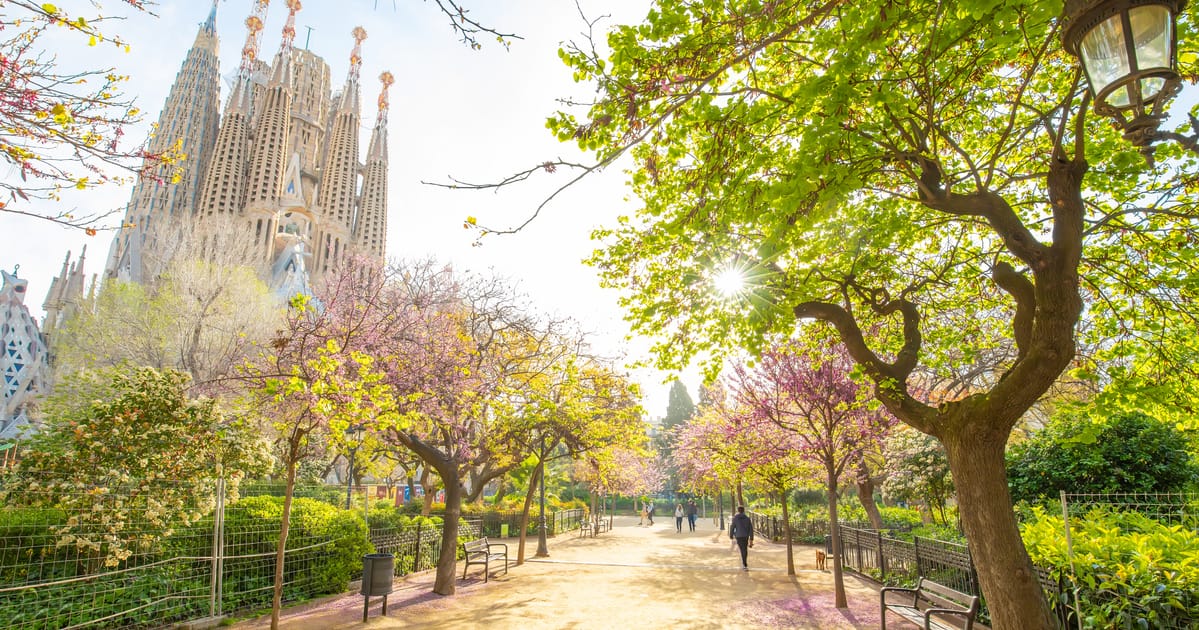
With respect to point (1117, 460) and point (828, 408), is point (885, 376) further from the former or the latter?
point (1117, 460)

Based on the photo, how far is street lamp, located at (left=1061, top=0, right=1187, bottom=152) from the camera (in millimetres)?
2703

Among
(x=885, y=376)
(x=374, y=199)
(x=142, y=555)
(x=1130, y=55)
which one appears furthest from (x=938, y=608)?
(x=374, y=199)

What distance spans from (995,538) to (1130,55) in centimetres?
380

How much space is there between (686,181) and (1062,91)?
4356 millimetres

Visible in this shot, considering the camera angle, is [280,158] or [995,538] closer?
[995,538]

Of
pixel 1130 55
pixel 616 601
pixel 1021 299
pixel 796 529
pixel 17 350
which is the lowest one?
pixel 796 529

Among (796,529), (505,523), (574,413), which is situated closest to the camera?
(574,413)

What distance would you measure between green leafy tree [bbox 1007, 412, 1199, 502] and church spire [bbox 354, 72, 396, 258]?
96580mm

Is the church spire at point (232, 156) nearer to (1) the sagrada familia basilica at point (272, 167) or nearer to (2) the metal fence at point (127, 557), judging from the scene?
(1) the sagrada familia basilica at point (272, 167)

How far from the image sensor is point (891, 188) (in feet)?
23.1

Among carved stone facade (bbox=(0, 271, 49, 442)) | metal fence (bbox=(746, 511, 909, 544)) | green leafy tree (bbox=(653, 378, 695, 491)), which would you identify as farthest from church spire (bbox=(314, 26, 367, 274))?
metal fence (bbox=(746, 511, 909, 544))

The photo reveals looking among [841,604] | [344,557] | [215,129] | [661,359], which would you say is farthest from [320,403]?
[215,129]

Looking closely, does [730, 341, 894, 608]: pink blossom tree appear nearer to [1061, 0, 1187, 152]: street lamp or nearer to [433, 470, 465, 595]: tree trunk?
[433, 470, 465, 595]: tree trunk

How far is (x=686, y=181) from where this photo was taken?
18.6 ft
